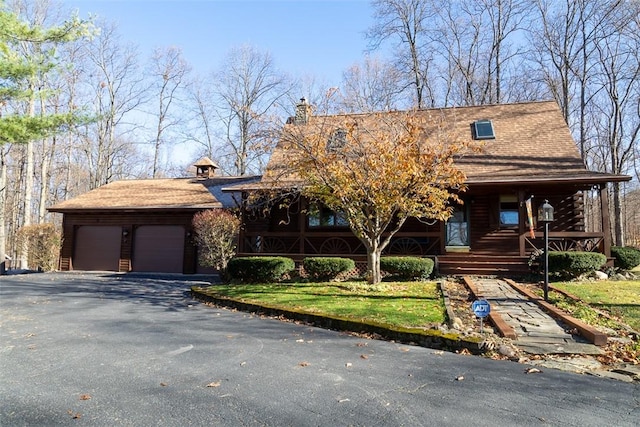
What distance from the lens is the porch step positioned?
40.4 ft

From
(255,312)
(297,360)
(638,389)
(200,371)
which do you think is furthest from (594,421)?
(255,312)

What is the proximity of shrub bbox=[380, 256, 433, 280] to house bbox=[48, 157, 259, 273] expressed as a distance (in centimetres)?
891

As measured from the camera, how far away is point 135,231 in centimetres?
1905

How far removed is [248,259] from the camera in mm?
12883

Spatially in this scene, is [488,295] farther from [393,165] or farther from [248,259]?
[248,259]

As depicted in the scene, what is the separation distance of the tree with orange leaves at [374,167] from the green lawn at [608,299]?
3572 mm

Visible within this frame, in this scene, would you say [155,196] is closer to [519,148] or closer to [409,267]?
[409,267]

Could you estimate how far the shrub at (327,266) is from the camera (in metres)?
12.3

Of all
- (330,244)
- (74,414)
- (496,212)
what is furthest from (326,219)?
(74,414)

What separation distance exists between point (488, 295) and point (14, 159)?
3718 centimetres

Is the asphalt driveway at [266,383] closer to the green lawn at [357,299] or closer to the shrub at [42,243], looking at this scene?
the green lawn at [357,299]

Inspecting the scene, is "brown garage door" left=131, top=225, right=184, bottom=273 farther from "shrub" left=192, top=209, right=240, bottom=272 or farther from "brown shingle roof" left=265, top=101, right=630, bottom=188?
"brown shingle roof" left=265, top=101, right=630, bottom=188

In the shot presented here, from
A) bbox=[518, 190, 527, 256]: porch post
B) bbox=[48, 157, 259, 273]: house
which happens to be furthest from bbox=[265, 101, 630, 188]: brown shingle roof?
bbox=[48, 157, 259, 273]: house

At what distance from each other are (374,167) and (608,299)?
585cm
